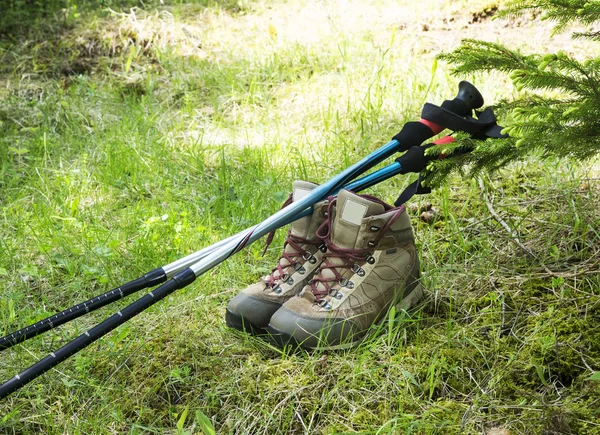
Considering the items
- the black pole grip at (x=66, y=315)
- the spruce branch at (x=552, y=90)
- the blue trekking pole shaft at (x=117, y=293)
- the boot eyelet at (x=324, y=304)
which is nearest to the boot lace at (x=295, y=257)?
the blue trekking pole shaft at (x=117, y=293)

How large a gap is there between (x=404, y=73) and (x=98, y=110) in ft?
6.70

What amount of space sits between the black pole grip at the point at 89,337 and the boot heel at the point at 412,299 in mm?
742

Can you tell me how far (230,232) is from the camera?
9.64 feet

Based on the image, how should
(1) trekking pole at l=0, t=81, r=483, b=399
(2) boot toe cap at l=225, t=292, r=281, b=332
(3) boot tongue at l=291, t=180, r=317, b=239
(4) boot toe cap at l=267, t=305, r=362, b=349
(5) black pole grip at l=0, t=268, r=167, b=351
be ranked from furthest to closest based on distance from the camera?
1. (3) boot tongue at l=291, t=180, r=317, b=239
2. (2) boot toe cap at l=225, t=292, r=281, b=332
3. (4) boot toe cap at l=267, t=305, r=362, b=349
4. (5) black pole grip at l=0, t=268, r=167, b=351
5. (1) trekking pole at l=0, t=81, r=483, b=399

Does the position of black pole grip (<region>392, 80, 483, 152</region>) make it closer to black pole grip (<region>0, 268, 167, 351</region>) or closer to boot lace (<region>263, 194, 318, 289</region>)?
boot lace (<region>263, 194, 318, 289</region>)

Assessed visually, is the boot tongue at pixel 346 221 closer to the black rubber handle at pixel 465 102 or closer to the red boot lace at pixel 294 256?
the red boot lace at pixel 294 256

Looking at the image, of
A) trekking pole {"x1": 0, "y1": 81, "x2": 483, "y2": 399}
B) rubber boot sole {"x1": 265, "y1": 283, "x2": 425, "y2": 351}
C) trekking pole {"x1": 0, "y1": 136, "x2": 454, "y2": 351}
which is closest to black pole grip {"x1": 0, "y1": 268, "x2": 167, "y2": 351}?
trekking pole {"x1": 0, "y1": 136, "x2": 454, "y2": 351}

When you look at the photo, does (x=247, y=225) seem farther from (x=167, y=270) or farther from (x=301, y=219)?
(x=167, y=270)

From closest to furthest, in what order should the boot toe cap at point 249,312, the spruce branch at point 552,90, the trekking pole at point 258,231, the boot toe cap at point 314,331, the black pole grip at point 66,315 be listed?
1. the spruce branch at point 552,90
2. the trekking pole at point 258,231
3. the black pole grip at point 66,315
4. the boot toe cap at point 314,331
5. the boot toe cap at point 249,312

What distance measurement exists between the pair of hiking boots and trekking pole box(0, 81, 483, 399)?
99 mm

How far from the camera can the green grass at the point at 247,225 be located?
1943mm

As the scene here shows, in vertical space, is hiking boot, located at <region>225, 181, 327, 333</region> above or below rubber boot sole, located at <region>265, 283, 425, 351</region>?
above

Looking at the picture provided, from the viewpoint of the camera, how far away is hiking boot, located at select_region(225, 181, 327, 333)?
2238 millimetres

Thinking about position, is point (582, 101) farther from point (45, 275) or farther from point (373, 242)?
point (45, 275)
